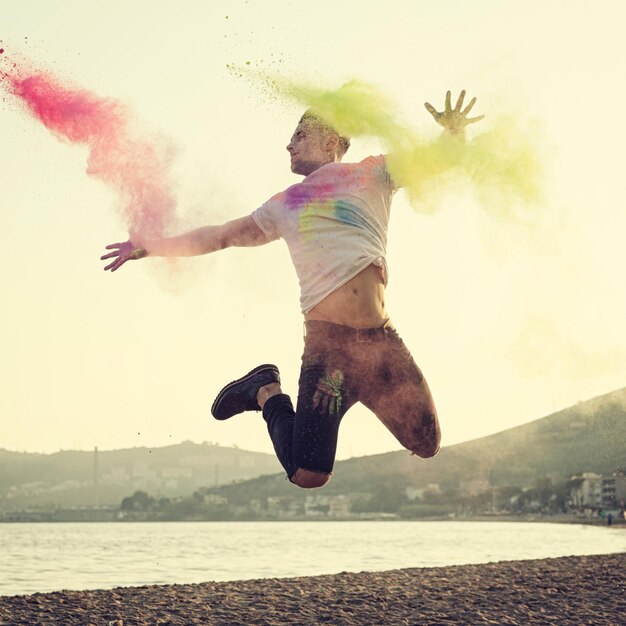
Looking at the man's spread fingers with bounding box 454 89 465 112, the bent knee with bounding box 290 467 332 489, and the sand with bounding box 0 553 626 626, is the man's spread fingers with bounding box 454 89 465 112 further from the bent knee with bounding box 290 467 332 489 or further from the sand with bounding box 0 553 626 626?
the sand with bounding box 0 553 626 626

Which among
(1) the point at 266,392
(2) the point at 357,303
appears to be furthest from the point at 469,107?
(1) the point at 266,392

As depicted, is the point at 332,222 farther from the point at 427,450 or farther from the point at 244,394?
the point at 427,450

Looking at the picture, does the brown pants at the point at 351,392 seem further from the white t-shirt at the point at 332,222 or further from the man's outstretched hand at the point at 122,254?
the man's outstretched hand at the point at 122,254

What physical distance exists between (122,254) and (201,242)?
0.55 meters

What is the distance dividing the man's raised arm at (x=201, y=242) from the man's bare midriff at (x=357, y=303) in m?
0.80

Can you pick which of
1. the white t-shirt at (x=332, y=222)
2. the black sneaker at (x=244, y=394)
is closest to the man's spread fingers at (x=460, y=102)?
the white t-shirt at (x=332, y=222)

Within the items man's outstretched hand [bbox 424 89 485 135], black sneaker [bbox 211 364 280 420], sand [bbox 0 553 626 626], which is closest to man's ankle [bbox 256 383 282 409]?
black sneaker [bbox 211 364 280 420]

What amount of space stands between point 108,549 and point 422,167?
168 m

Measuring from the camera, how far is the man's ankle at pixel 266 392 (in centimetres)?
706

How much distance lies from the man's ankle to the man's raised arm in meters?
1.00

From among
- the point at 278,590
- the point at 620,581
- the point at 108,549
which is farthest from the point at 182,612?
the point at 108,549

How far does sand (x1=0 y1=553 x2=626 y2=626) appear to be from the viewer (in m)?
41.8

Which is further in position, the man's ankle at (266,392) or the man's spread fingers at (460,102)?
the man's ankle at (266,392)

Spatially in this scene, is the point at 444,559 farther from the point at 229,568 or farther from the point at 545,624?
the point at 545,624
